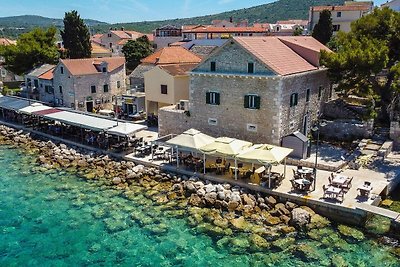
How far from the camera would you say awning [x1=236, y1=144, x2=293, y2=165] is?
2191 centimetres

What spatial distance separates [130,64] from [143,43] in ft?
15.3

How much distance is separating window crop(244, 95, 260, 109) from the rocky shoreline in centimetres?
673

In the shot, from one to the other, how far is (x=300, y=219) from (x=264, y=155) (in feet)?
14.7

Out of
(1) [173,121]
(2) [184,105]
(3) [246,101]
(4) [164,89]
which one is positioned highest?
(4) [164,89]

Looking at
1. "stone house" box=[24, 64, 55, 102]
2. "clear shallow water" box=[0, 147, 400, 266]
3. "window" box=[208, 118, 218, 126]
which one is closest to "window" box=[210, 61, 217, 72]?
"window" box=[208, 118, 218, 126]

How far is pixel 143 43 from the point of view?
6775 cm

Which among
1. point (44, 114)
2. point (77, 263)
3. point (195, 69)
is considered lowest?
point (77, 263)

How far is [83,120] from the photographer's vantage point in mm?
34000

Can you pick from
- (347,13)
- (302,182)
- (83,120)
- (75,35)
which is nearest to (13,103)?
(83,120)

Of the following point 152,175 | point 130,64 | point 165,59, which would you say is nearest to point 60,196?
point 152,175

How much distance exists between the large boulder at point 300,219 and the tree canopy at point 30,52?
47.0 metres

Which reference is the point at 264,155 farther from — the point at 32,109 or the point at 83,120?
the point at 32,109

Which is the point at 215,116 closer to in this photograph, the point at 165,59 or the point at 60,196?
the point at 60,196

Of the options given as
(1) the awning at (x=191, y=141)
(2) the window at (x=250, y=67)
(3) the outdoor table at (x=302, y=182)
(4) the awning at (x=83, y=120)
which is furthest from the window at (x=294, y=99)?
(4) the awning at (x=83, y=120)
